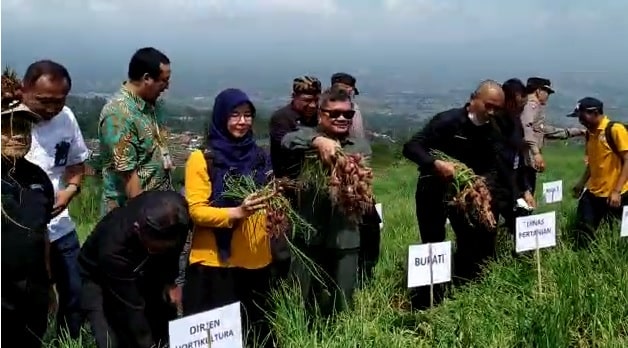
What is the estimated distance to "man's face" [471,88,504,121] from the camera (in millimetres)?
4453

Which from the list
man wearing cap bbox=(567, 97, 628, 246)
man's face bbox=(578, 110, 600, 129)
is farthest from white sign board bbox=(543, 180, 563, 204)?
man's face bbox=(578, 110, 600, 129)

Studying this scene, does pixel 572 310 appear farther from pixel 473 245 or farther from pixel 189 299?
pixel 189 299

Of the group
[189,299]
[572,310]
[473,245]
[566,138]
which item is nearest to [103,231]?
[189,299]

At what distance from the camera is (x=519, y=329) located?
3711mm

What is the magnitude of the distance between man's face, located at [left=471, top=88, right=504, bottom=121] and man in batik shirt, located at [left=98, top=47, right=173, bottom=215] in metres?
1.78

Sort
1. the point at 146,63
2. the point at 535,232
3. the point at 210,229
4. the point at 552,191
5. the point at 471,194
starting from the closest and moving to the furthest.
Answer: the point at 210,229 → the point at 146,63 → the point at 471,194 → the point at 535,232 → the point at 552,191

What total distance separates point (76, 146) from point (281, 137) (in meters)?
1.07

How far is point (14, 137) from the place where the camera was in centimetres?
297

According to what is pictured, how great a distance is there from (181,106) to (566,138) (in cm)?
420

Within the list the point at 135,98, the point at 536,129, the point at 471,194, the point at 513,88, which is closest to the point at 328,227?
the point at 471,194

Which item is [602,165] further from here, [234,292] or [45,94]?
[45,94]

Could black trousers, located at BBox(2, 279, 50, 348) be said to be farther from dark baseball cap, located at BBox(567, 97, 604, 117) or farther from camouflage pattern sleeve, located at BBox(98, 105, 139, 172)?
dark baseball cap, located at BBox(567, 97, 604, 117)

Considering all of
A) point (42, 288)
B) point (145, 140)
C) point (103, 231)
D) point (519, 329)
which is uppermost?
point (145, 140)

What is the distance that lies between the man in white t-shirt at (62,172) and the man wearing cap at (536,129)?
13.3 feet
